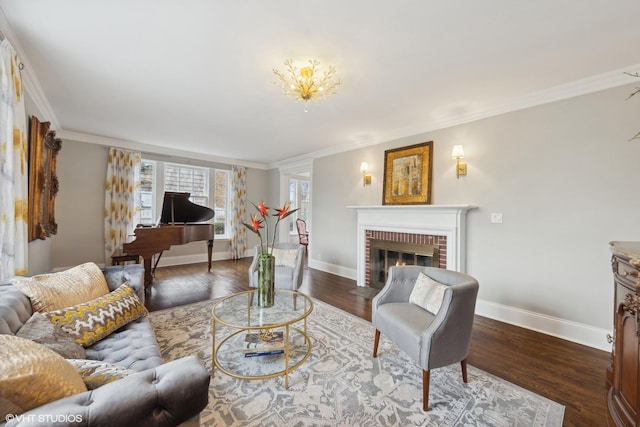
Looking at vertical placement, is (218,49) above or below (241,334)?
above

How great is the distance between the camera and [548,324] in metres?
2.71

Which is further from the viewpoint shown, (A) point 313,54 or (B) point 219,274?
(B) point 219,274

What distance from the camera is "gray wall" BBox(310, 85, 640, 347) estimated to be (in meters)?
2.40

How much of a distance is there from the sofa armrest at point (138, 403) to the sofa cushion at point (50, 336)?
76cm

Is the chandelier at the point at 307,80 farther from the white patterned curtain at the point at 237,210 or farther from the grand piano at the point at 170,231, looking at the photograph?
the white patterned curtain at the point at 237,210

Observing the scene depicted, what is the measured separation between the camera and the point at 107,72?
99.2 inches

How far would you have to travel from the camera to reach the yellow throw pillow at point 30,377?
0.72 metres

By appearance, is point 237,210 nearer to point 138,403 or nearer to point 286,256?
point 286,256

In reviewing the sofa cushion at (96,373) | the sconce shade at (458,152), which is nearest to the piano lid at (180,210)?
the sofa cushion at (96,373)

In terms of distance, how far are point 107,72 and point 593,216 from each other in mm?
5002

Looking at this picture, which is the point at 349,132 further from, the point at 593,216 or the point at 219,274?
the point at 219,274

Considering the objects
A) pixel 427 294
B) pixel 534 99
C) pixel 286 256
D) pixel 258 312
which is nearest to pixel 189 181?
pixel 286 256

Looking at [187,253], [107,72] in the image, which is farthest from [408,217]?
[187,253]

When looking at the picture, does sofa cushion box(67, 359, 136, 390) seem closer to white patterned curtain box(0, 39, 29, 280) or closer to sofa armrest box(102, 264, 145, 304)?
sofa armrest box(102, 264, 145, 304)
